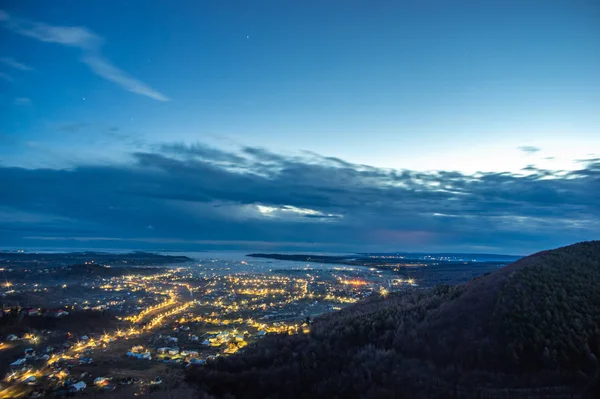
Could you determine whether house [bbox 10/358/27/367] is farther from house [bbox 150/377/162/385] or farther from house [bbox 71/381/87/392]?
house [bbox 150/377/162/385]

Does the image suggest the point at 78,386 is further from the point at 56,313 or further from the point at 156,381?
the point at 56,313

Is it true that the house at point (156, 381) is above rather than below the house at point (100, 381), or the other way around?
above

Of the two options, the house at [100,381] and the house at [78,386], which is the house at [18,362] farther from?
the house at [100,381]

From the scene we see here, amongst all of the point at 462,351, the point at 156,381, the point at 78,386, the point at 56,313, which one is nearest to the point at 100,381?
the point at 78,386

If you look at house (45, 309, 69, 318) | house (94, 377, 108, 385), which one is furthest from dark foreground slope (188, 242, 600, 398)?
house (45, 309, 69, 318)

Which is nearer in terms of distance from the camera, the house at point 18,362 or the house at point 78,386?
the house at point 78,386

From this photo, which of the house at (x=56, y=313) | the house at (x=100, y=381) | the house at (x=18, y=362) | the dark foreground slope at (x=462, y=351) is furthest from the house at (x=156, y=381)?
the house at (x=56, y=313)

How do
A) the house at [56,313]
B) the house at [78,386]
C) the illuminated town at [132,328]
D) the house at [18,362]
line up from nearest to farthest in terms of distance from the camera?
the house at [78,386], the illuminated town at [132,328], the house at [18,362], the house at [56,313]
